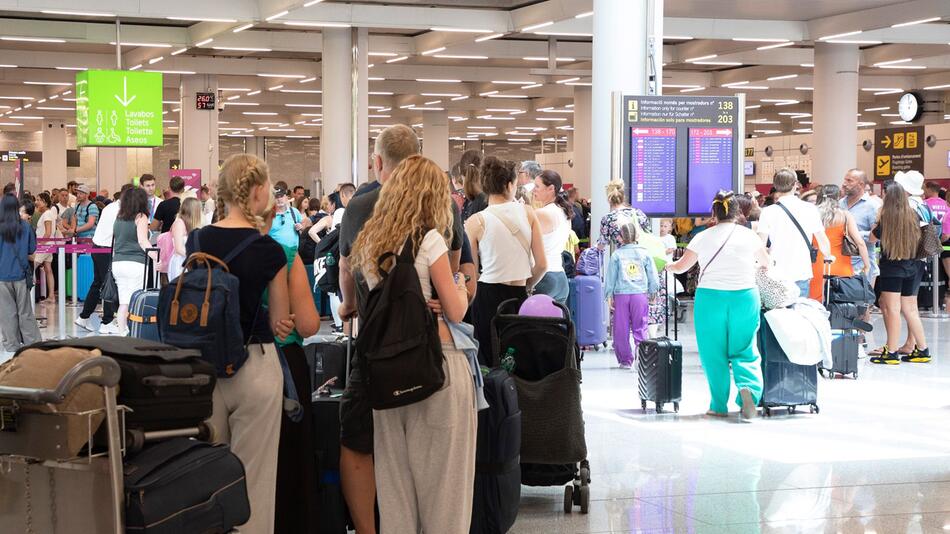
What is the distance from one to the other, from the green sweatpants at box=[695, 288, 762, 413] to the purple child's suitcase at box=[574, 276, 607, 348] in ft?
10.3

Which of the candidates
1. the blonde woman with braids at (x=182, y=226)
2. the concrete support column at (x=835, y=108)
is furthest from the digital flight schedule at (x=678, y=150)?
the concrete support column at (x=835, y=108)

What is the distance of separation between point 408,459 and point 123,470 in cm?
129

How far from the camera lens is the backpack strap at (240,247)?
394 cm

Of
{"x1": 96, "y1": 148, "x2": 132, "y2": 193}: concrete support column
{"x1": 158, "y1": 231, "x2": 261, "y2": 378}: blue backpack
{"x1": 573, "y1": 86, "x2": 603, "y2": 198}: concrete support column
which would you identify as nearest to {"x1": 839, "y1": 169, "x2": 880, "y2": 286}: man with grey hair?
{"x1": 158, "y1": 231, "x2": 261, "y2": 378}: blue backpack

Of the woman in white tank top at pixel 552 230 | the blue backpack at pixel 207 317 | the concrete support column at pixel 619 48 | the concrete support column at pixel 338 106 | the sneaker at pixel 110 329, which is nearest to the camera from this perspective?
the blue backpack at pixel 207 317

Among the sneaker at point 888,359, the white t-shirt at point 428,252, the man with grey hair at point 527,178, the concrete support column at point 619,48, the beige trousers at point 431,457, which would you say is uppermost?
the concrete support column at point 619,48

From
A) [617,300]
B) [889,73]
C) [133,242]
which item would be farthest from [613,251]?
[889,73]

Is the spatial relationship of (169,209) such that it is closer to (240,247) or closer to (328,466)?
(328,466)

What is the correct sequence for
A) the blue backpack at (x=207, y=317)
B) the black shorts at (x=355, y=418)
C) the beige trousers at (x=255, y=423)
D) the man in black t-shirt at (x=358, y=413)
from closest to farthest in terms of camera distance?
the blue backpack at (x=207, y=317) < the beige trousers at (x=255, y=423) < the black shorts at (x=355, y=418) < the man in black t-shirt at (x=358, y=413)

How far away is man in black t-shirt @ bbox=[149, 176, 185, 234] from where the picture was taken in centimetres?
1323

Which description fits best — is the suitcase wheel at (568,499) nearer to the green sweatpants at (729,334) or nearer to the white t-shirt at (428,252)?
the white t-shirt at (428,252)

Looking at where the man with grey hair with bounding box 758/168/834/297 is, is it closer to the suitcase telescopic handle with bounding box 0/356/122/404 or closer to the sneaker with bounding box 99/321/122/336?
the suitcase telescopic handle with bounding box 0/356/122/404

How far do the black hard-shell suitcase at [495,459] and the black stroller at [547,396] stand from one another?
1.63ft

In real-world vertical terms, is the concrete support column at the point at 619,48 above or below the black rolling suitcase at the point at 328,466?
above
